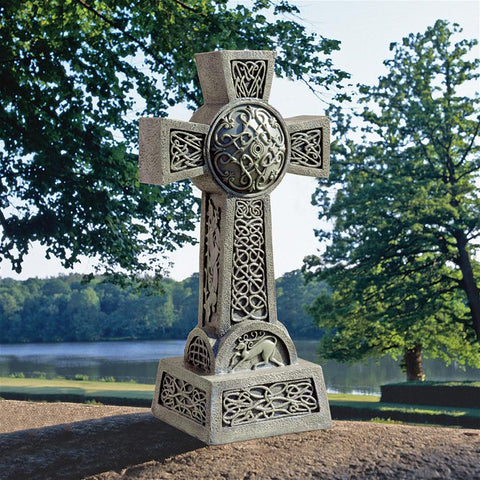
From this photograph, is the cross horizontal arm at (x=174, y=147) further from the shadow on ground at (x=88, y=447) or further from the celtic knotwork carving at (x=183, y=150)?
the shadow on ground at (x=88, y=447)

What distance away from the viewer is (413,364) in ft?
67.0

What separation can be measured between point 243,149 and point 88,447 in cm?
298

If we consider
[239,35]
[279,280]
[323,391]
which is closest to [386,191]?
[239,35]

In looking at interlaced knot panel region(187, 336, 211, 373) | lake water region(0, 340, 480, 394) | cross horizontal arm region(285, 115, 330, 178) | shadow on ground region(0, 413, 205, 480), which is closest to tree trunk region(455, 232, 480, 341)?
lake water region(0, 340, 480, 394)

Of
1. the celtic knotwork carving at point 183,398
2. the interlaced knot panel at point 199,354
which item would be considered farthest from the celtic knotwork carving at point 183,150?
the celtic knotwork carving at point 183,398

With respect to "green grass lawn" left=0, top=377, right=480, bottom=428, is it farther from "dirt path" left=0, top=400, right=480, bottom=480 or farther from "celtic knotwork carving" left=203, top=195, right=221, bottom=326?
"celtic knotwork carving" left=203, top=195, right=221, bottom=326

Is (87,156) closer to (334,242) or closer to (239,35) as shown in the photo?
(239,35)

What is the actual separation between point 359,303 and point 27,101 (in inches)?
387

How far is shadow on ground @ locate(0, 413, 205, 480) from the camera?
Answer: 16.4 ft

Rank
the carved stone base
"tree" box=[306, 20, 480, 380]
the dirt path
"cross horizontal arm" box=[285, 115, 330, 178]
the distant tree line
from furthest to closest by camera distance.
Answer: the distant tree line
"tree" box=[306, 20, 480, 380]
"cross horizontal arm" box=[285, 115, 330, 178]
the carved stone base
the dirt path

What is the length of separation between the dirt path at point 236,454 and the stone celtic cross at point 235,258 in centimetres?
20

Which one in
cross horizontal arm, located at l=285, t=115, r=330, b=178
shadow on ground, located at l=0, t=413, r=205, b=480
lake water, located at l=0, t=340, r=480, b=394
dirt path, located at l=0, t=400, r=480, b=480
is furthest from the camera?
lake water, located at l=0, t=340, r=480, b=394

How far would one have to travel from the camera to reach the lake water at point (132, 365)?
102 ft

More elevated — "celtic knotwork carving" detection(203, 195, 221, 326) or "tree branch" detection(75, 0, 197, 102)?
"tree branch" detection(75, 0, 197, 102)
